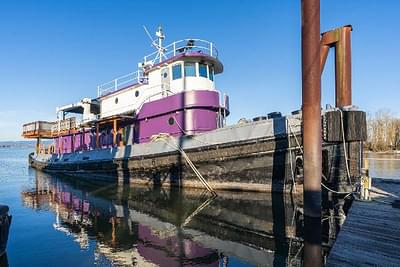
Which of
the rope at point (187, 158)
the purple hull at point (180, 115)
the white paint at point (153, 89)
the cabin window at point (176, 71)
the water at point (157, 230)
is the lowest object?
the water at point (157, 230)

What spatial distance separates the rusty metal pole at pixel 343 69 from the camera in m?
11.0

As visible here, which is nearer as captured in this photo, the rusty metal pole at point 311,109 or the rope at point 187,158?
the rusty metal pole at point 311,109

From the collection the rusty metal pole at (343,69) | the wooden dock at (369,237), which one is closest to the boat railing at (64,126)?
the rusty metal pole at (343,69)

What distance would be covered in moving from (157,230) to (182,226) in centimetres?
71

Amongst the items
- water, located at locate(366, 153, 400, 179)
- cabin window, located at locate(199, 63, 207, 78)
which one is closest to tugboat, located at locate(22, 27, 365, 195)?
cabin window, located at locate(199, 63, 207, 78)

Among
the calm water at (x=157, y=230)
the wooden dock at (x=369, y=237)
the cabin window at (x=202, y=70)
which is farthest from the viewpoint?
the cabin window at (x=202, y=70)

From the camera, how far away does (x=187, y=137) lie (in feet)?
46.7

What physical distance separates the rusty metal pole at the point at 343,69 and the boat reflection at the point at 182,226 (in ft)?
12.5

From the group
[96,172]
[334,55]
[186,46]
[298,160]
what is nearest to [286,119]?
[298,160]

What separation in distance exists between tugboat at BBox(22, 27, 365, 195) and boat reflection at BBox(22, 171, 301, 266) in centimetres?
98

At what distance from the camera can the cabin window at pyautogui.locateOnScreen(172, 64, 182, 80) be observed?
627 inches

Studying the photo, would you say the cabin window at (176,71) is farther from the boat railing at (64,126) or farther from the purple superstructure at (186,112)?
the boat railing at (64,126)

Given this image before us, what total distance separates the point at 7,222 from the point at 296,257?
534 cm

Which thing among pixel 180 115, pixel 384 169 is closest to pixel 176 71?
pixel 180 115
